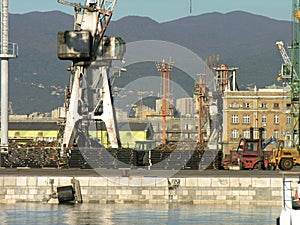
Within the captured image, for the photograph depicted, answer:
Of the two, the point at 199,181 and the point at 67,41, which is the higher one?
the point at 67,41

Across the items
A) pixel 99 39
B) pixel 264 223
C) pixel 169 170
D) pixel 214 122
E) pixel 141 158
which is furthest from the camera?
pixel 214 122

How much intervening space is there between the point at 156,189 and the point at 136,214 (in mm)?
3095

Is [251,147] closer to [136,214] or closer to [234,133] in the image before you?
[136,214]

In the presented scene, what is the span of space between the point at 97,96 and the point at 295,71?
144 ft

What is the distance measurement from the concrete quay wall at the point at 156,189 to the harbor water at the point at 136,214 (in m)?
0.49

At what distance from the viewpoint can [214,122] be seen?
167 m

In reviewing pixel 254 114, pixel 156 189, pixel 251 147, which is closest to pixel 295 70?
pixel 254 114

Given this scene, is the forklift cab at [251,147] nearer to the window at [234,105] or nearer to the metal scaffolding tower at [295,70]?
the metal scaffolding tower at [295,70]

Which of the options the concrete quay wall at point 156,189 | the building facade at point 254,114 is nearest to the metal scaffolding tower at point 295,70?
the building facade at point 254,114

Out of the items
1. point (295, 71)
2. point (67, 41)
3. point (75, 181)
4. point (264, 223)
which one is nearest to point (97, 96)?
point (67, 41)

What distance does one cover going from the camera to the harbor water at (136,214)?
1737 inches

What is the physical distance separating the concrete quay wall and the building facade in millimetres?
100175

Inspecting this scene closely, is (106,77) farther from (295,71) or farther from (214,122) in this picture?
(214,122)

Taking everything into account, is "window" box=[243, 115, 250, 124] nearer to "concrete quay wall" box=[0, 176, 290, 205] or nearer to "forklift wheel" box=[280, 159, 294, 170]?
"forklift wheel" box=[280, 159, 294, 170]
